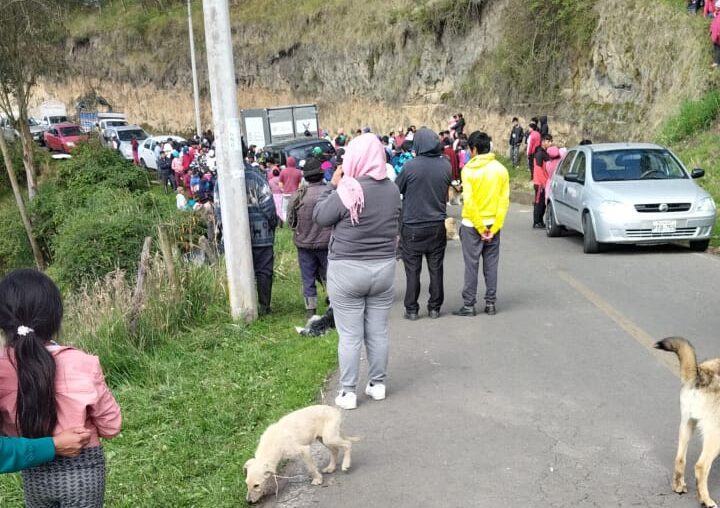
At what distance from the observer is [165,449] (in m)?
5.73

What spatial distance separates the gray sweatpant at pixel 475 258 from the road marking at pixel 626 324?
131 cm

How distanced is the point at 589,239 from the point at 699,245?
65.7 inches

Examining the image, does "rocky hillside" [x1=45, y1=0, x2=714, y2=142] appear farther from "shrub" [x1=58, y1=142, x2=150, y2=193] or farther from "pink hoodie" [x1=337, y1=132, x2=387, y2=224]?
"pink hoodie" [x1=337, y1=132, x2=387, y2=224]

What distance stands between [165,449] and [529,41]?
82.0 ft

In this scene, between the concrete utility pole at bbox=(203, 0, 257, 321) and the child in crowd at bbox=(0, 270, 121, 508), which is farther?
the concrete utility pole at bbox=(203, 0, 257, 321)

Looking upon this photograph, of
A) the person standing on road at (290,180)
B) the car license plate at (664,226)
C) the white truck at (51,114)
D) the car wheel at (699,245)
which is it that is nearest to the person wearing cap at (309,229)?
the car license plate at (664,226)

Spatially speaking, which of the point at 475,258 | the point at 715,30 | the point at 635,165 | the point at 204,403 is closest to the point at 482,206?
the point at 475,258

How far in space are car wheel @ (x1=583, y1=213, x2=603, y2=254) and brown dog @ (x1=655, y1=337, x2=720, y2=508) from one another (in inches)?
310

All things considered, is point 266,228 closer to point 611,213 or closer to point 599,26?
point 611,213

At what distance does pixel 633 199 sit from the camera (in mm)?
11680

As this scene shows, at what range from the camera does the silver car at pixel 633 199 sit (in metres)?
11.6

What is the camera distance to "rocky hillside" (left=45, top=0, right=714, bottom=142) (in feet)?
75.4

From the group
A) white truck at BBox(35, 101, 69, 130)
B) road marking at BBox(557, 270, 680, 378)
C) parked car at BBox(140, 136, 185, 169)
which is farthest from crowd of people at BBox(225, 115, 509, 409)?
white truck at BBox(35, 101, 69, 130)

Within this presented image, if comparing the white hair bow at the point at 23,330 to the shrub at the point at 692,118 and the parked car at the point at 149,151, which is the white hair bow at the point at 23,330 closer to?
the shrub at the point at 692,118
